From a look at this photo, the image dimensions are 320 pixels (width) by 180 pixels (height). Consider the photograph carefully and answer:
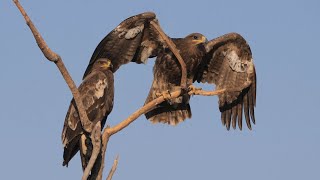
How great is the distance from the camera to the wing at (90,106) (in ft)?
33.1

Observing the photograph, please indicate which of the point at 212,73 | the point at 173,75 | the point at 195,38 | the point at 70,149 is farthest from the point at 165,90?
the point at 70,149

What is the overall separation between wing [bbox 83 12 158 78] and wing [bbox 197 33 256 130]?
1.24m

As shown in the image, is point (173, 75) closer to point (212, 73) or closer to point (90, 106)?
point (212, 73)

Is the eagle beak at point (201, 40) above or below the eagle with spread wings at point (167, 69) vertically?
above

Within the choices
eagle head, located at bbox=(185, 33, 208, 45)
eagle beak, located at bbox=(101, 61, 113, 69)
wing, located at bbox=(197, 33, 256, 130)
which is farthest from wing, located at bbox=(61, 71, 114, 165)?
wing, located at bbox=(197, 33, 256, 130)

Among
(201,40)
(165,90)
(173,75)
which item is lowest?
(165,90)

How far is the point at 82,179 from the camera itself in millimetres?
8016

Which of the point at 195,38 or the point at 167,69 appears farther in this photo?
the point at 195,38

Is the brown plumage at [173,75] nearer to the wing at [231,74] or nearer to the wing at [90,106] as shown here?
the wing at [231,74]

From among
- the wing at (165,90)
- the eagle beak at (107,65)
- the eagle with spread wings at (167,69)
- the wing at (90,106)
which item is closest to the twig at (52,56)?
the wing at (90,106)

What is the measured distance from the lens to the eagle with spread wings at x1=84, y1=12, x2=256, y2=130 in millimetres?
11906

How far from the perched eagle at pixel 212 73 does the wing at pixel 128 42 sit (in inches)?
14.6

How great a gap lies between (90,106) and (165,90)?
6.50ft

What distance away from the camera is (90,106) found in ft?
35.5
